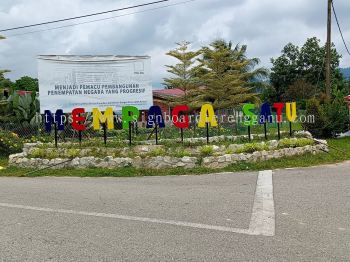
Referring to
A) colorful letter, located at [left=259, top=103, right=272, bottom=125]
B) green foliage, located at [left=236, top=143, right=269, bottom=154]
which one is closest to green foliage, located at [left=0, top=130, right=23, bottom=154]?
green foliage, located at [left=236, top=143, right=269, bottom=154]

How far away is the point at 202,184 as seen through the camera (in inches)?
405

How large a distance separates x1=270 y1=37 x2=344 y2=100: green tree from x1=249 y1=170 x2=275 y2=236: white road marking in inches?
1952

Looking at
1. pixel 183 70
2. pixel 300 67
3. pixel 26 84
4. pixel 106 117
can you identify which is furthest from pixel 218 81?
pixel 26 84

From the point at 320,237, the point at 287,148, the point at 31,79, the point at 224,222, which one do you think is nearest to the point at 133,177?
the point at 287,148

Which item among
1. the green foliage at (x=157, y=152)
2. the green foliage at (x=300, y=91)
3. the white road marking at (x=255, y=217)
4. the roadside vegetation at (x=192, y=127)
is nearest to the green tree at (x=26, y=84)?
the roadside vegetation at (x=192, y=127)

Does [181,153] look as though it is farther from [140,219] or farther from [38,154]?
[140,219]

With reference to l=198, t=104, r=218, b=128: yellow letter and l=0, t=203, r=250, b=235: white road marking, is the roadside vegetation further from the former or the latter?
l=0, t=203, r=250, b=235: white road marking

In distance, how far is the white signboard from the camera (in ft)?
62.3

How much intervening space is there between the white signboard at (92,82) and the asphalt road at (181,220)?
884 centimetres

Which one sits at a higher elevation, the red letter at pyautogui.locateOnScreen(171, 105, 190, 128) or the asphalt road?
the red letter at pyautogui.locateOnScreen(171, 105, 190, 128)

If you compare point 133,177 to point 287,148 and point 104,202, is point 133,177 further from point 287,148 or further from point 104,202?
point 287,148

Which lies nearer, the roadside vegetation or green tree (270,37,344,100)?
the roadside vegetation

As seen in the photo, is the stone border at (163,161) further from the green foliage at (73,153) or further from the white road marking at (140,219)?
the white road marking at (140,219)

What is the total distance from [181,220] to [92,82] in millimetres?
13606
